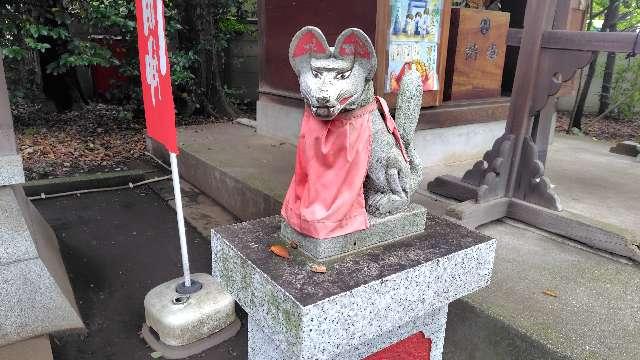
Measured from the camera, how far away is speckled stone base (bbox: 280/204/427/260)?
196 cm

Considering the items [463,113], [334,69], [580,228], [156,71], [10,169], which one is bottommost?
[580,228]

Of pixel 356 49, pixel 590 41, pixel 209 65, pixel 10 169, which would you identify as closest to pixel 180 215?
pixel 10 169

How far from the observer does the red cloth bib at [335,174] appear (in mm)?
1917

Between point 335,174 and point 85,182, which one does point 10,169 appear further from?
point 85,182

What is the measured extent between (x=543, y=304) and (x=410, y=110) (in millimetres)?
1620

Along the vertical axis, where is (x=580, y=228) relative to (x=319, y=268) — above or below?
below

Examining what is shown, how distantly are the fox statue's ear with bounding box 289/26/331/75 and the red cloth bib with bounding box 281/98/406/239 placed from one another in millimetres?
232

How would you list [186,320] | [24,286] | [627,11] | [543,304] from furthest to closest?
[627,11]
[186,320]
[24,286]
[543,304]

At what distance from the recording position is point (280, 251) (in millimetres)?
2020

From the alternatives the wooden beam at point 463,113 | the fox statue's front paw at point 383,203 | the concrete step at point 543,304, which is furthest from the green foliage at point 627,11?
the fox statue's front paw at point 383,203

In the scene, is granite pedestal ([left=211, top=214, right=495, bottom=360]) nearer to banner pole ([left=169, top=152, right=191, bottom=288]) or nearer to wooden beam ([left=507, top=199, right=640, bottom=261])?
banner pole ([left=169, top=152, right=191, bottom=288])

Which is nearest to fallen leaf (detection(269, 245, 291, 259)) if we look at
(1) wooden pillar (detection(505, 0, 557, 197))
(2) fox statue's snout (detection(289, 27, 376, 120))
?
(2) fox statue's snout (detection(289, 27, 376, 120))

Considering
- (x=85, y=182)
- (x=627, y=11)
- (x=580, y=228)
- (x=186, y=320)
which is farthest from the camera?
(x=627, y=11)

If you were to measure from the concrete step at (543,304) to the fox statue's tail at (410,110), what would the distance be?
1089 mm
